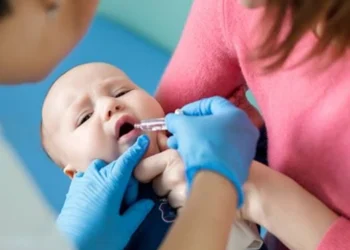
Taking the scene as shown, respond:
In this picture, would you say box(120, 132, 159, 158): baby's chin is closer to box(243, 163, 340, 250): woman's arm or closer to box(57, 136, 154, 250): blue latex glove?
box(57, 136, 154, 250): blue latex glove

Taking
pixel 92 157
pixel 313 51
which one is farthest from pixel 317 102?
pixel 92 157

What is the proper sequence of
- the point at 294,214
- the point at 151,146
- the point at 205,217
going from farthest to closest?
the point at 151,146, the point at 294,214, the point at 205,217

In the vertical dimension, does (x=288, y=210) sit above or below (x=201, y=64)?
below

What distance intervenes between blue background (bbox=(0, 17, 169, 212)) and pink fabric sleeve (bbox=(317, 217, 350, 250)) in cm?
67

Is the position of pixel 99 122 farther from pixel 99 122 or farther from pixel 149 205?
pixel 149 205

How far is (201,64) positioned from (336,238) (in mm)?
318

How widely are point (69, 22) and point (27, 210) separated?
0.19 metres

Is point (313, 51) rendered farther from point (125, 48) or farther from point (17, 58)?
point (125, 48)

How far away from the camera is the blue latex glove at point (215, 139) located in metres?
0.79

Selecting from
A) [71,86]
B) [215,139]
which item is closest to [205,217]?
[215,139]

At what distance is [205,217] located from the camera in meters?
0.71

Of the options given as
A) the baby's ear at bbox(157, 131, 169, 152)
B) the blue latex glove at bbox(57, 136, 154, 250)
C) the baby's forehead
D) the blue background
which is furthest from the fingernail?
the blue background

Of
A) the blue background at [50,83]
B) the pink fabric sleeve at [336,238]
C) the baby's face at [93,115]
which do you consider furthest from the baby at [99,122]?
the blue background at [50,83]

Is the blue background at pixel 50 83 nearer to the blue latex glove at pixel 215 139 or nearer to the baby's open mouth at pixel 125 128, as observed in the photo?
the baby's open mouth at pixel 125 128
